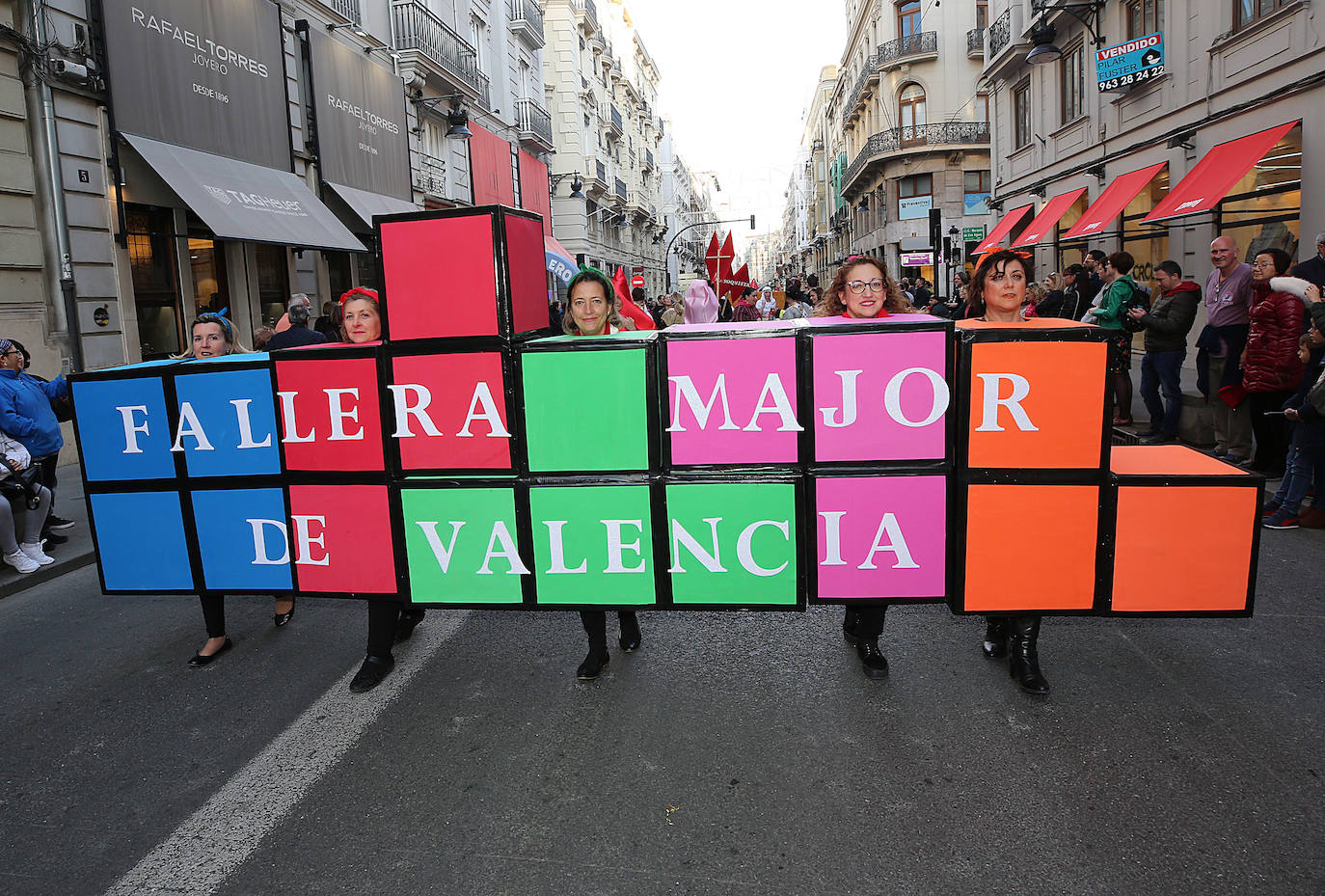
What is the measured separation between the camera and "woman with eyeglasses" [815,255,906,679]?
3773 millimetres

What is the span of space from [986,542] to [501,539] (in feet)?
6.36

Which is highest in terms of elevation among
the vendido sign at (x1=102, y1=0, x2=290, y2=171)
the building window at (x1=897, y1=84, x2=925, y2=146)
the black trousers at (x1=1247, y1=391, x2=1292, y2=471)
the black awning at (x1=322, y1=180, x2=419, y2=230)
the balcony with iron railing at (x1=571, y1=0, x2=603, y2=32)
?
the balcony with iron railing at (x1=571, y1=0, x2=603, y2=32)

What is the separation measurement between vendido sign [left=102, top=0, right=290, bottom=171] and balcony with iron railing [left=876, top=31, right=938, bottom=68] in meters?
37.4

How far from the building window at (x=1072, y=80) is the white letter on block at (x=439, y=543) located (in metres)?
21.7

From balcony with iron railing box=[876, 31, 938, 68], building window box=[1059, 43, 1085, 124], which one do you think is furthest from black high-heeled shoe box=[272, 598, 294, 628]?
balcony with iron railing box=[876, 31, 938, 68]

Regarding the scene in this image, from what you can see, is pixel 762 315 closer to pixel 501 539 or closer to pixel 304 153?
pixel 304 153

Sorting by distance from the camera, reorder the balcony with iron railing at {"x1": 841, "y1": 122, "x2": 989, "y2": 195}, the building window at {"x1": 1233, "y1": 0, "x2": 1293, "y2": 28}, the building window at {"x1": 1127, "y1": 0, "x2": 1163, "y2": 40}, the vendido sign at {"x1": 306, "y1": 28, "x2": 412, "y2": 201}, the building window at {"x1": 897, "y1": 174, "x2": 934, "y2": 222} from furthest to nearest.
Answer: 1. the building window at {"x1": 897, "y1": 174, "x2": 934, "y2": 222}
2. the balcony with iron railing at {"x1": 841, "y1": 122, "x2": 989, "y2": 195}
3. the vendido sign at {"x1": 306, "y1": 28, "x2": 412, "y2": 201}
4. the building window at {"x1": 1127, "y1": 0, "x2": 1163, "y2": 40}
5. the building window at {"x1": 1233, "y1": 0, "x2": 1293, "y2": 28}

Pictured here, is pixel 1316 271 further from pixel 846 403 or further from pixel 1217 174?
pixel 1217 174

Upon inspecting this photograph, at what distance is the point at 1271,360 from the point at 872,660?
5.46 metres

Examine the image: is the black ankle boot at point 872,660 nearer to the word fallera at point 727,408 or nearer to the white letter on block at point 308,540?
the word fallera at point 727,408

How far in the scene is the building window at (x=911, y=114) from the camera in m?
45.2

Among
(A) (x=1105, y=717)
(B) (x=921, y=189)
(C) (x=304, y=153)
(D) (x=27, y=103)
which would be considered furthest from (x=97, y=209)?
(B) (x=921, y=189)

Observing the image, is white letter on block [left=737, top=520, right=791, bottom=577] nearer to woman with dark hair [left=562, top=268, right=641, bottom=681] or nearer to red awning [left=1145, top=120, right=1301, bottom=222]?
woman with dark hair [left=562, top=268, right=641, bottom=681]

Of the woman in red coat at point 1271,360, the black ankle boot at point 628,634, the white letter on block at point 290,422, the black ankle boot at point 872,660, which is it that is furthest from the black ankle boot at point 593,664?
the woman in red coat at point 1271,360
